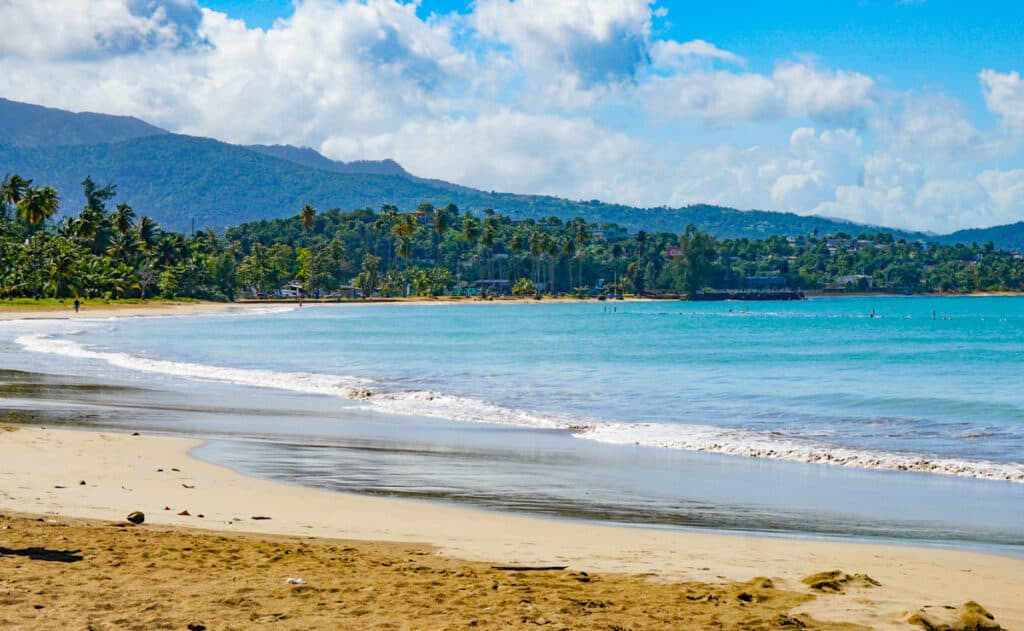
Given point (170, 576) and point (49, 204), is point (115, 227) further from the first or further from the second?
point (170, 576)

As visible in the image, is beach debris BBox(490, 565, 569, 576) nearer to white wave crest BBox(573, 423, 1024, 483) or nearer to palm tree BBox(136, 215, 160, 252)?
white wave crest BBox(573, 423, 1024, 483)

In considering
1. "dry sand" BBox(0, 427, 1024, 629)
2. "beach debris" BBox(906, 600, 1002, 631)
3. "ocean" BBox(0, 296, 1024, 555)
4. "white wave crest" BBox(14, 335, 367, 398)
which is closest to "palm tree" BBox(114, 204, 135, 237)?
"ocean" BBox(0, 296, 1024, 555)

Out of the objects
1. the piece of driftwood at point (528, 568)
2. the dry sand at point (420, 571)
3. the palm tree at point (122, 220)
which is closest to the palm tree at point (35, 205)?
the palm tree at point (122, 220)

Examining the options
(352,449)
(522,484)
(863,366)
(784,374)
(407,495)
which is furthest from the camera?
(863,366)

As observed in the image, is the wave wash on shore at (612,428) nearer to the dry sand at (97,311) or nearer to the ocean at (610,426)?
the ocean at (610,426)

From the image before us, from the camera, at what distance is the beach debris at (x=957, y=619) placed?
7270mm

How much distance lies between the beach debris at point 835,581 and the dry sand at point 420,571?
3 cm

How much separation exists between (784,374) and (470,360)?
13.5 meters

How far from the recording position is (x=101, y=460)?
1504cm

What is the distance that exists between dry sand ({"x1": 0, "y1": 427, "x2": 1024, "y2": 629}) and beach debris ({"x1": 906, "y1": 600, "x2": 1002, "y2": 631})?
84mm

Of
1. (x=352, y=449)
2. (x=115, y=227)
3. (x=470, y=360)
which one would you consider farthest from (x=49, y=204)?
(x=352, y=449)

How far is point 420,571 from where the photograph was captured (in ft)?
28.2

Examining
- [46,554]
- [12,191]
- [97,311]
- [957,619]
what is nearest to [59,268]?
[97,311]

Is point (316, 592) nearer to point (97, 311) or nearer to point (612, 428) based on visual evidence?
point (612, 428)
